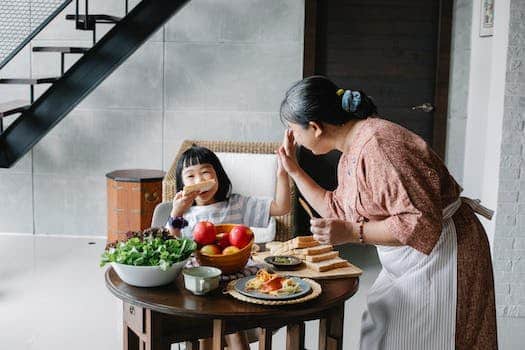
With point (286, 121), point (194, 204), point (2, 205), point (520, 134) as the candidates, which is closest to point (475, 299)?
point (286, 121)

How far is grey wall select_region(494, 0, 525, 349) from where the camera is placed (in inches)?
155

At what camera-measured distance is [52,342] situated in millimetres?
3508

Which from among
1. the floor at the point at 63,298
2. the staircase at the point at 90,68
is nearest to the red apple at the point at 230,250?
the floor at the point at 63,298

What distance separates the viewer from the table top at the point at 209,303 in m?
2.04

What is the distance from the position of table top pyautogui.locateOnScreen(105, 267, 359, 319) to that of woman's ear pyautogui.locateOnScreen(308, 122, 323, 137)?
1.57 feet

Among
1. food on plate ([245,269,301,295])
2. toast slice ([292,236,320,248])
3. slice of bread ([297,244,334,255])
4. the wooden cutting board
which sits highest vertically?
toast slice ([292,236,320,248])

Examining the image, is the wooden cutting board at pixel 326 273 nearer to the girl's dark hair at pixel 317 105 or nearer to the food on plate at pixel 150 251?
the food on plate at pixel 150 251

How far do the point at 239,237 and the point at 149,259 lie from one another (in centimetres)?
32

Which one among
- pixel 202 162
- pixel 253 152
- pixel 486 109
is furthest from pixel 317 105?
pixel 486 109

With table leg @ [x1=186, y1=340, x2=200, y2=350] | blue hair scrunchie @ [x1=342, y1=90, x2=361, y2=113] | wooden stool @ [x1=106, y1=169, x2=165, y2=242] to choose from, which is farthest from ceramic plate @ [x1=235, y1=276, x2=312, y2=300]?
wooden stool @ [x1=106, y1=169, x2=165, y2=242]

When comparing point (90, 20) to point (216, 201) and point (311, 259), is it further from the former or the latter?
point (311, 259)

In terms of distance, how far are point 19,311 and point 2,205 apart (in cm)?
193

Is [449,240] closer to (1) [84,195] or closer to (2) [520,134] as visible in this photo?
(2) [520,134]

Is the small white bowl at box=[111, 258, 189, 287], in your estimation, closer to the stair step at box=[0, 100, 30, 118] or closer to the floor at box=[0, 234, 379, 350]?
the floor at box=[0, 234, 379, 350]
